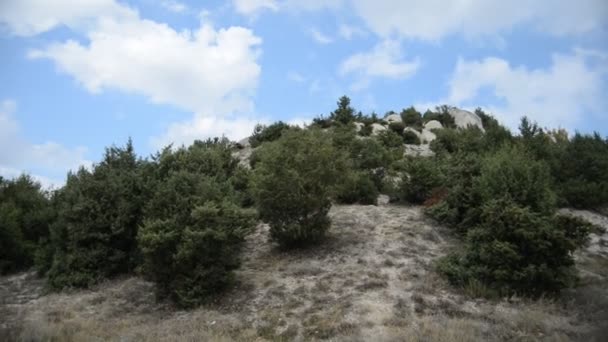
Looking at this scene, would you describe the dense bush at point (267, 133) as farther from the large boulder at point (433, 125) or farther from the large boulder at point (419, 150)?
the large boulder at point (433, 125)

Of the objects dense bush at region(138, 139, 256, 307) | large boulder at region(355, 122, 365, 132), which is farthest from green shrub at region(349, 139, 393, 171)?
large boulder at region(355, 122, 365, 132)

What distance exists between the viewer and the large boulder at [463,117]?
1566 inches

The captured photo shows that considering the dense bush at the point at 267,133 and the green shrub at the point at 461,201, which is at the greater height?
the dense bush at the point at 267,133

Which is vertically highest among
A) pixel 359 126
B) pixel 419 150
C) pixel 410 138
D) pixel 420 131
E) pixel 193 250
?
pixel 359 126

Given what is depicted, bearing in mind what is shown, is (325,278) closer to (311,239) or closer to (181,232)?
(311,239)

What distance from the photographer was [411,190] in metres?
18.8

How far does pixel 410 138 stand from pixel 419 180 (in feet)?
49.5

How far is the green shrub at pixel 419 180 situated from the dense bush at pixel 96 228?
31.9 feet

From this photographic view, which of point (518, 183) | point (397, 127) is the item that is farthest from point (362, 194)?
point (397, 127)

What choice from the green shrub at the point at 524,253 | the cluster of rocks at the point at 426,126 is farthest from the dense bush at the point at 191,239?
the cluster of rocks at the point at 426,126

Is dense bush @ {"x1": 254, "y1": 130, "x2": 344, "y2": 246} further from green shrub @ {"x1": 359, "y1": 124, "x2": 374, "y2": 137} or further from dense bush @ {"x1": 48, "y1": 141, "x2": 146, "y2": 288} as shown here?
green shrub @ {"x1": 359, "y1": 124, "x2": 374, "y2": 137}

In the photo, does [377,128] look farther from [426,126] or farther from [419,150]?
[426,126]

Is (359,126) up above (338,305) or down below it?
above

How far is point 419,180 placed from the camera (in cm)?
1855
